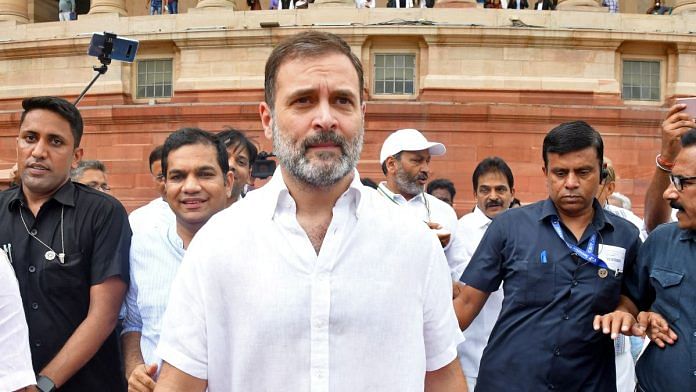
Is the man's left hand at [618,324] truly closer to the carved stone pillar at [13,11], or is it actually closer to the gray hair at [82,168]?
the gray hair at [82,168]

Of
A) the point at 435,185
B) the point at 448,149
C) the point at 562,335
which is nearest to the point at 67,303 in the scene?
the point at 562,335

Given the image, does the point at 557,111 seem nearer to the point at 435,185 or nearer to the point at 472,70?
the point at 472,70

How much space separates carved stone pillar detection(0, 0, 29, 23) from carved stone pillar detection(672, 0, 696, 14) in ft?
59.2

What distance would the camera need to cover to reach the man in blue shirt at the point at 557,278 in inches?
164

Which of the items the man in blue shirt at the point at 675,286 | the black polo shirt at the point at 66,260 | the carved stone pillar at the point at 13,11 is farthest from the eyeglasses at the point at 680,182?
the carved stone pillar at the point at 13,11

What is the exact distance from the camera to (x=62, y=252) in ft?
12.8

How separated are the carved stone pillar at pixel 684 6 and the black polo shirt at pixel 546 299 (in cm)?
1794

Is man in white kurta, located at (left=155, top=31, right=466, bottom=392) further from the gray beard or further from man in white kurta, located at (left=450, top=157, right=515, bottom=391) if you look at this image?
man in white kurta, located at (left=450, top=157, right=515, bottom=391)

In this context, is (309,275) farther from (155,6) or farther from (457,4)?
(155,6)

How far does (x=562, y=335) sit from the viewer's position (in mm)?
4176

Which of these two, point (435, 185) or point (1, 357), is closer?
point (1, 357)

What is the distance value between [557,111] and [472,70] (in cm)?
217

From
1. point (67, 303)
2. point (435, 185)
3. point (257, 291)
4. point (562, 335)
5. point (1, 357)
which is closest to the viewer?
point (257, 291)

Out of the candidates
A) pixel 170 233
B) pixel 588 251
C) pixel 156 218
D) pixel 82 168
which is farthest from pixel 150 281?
pixel 82 168
